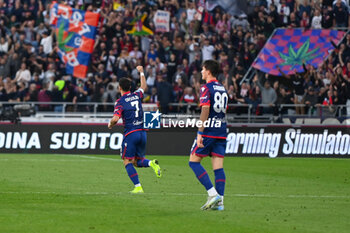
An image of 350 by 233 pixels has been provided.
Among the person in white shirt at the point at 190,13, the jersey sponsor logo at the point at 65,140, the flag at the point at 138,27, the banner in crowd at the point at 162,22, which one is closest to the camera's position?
the jersey sponsor logo at the point at 65,140

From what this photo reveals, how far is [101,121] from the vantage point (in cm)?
2627

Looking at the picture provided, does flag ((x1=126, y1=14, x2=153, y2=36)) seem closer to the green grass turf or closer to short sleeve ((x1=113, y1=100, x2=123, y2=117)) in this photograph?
the green grass turf

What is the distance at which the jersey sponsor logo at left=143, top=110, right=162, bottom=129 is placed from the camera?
26328mm

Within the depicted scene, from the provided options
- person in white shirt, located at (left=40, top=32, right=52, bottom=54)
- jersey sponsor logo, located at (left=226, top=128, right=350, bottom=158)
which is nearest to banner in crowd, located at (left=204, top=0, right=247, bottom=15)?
person in white shirt, located at (left=40, top=32, right=52, bottom=54)

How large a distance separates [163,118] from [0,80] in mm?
5988

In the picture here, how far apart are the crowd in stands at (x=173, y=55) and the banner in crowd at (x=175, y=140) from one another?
1.67 metres

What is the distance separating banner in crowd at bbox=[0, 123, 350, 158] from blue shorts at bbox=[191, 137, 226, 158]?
13.9m

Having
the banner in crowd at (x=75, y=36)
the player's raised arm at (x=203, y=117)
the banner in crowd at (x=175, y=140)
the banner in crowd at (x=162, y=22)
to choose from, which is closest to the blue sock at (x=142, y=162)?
the player's raised arm at (x=203, y=117)

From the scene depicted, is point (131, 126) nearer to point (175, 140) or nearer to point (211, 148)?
point (211, 148)

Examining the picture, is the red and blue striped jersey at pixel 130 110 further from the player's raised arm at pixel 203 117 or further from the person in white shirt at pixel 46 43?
the person in white shirt at pixel 46 43

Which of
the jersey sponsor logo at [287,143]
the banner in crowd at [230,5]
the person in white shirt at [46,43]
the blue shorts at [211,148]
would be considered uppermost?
the banner in crowd at [230,5]

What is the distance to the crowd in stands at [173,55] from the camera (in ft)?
89.6

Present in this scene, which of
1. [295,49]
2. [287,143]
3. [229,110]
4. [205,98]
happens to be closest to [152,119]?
[229,110]

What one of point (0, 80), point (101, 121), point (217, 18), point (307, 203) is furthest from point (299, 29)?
point (307, 203)
